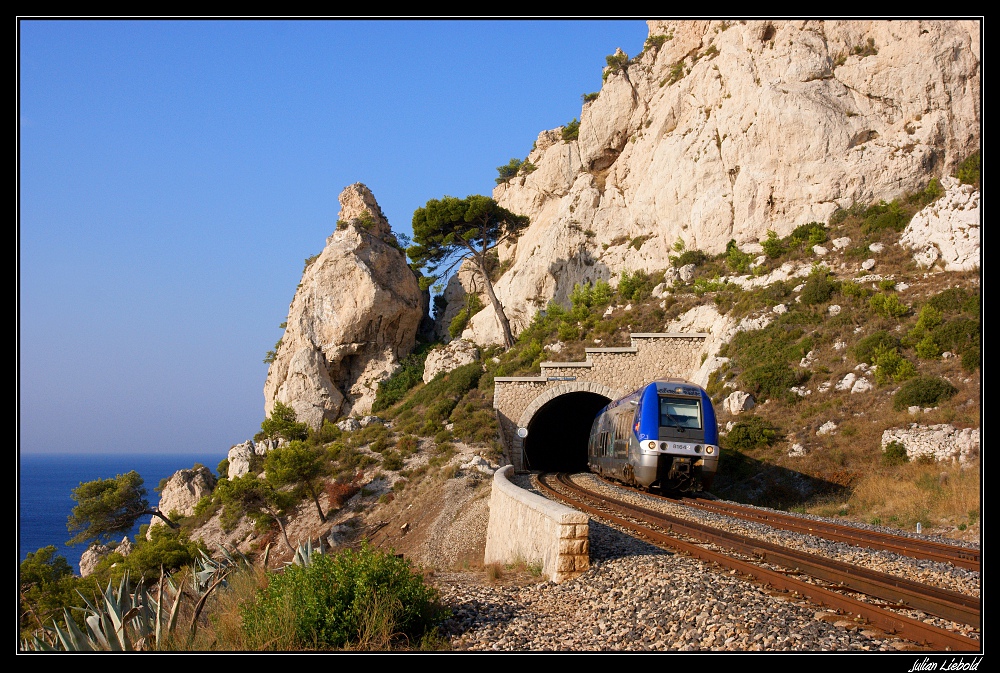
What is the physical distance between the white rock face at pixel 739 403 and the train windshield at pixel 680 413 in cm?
785

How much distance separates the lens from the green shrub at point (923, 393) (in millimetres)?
16109

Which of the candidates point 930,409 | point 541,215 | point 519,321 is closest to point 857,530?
point 930,409

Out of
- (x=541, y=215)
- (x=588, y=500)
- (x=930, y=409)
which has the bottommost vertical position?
(x=588, y=500)

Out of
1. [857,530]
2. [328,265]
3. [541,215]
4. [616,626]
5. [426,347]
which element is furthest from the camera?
[541,215]

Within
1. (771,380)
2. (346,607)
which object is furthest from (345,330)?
(346,607)

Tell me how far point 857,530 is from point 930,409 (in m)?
7.98

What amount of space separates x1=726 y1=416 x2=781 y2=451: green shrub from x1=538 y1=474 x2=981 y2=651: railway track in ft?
33.4

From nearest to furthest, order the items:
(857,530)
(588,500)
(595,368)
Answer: (857,530) < (588,500) < (595,368)

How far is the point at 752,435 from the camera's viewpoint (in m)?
19.4

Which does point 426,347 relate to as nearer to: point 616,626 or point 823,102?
point 823,102

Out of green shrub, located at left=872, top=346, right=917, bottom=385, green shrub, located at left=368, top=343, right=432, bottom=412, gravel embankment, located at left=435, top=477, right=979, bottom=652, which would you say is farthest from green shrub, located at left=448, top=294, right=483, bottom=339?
gravel embankment, located at left=435, top=477, right=979, bottom=652

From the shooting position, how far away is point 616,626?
553 cm

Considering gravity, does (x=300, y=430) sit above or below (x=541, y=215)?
below

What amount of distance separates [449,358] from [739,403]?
1924cm
